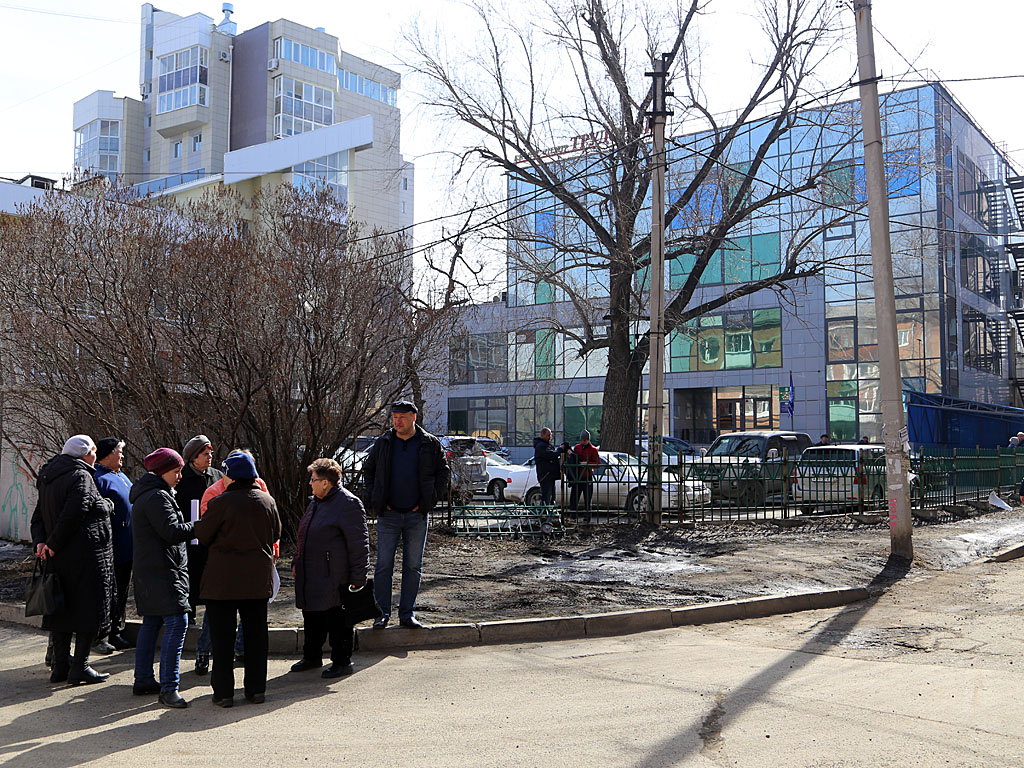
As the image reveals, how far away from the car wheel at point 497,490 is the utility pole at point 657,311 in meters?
7.81

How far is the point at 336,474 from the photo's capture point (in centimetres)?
675

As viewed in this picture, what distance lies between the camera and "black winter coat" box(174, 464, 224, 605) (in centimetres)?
697

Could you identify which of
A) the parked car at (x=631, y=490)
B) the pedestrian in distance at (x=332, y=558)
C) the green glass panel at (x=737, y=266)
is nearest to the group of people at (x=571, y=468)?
the parked car at (x=631, y=490)

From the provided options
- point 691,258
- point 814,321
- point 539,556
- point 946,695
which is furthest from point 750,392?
point 946,695

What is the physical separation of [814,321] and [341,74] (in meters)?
48.9

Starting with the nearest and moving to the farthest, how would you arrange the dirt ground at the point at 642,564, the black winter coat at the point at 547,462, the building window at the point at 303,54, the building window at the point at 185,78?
the dirt ground at the point at 642,564
the black winter coat at the point at 547,462
the building window at the point at 303,54
the building window at the point at 185,78

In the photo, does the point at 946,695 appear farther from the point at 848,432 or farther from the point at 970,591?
the point at 848,432

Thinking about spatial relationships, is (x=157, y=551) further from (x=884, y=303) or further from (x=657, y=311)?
(x=657, y=311)

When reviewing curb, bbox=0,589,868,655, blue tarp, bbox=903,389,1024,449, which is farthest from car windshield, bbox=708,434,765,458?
curb, bbox=0,589,868,655

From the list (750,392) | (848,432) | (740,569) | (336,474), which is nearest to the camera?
(336,474)

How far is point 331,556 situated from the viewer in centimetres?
657

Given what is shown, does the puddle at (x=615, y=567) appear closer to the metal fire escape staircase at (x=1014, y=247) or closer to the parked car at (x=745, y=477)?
the parked car at (x=745, y=477)

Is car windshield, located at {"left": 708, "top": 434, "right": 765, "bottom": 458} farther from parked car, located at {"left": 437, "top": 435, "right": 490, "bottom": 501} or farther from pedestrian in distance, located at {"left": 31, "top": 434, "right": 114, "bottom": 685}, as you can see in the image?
pedestrian in distance, located at {"left": 31, "top": 434, "right": 114, "bottom": 685}

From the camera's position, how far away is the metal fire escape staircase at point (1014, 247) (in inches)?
1599
